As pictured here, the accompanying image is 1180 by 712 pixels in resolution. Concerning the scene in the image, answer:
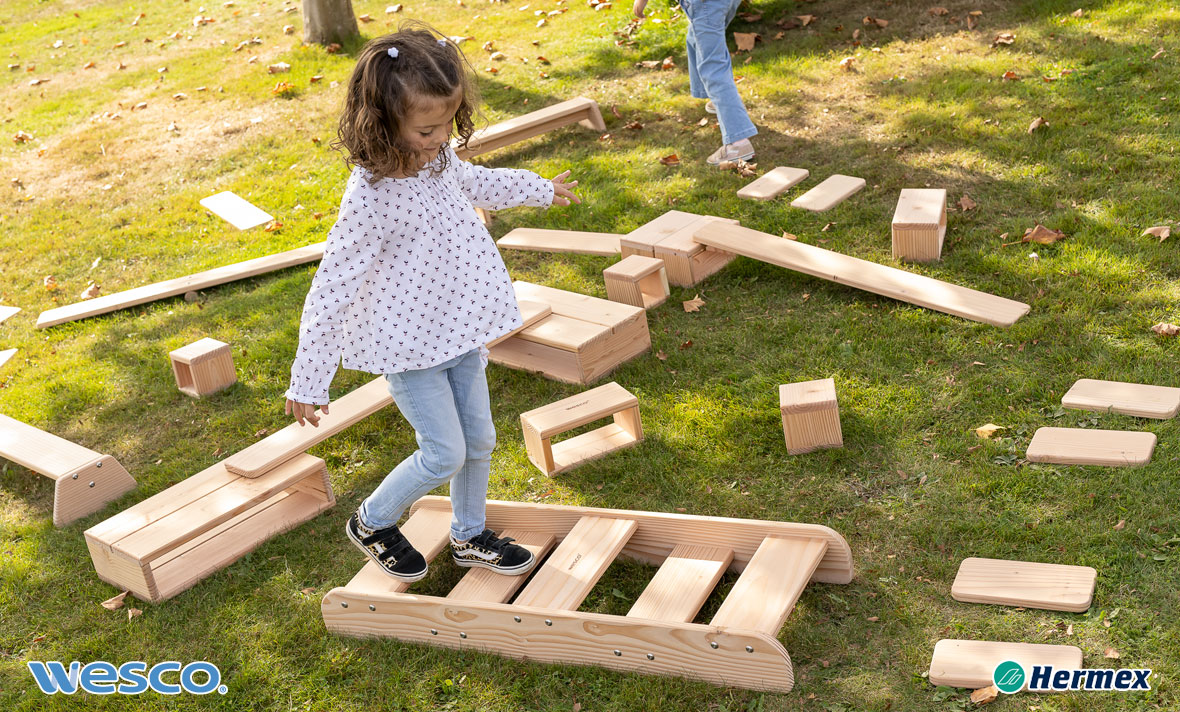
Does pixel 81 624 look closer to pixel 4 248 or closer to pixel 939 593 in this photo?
pixel 939 593

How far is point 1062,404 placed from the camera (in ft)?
14.4

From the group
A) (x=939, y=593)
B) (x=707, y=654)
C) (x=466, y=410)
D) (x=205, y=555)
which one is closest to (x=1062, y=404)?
(x=939, y=593)

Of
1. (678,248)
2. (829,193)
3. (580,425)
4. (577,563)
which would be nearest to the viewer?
(577,563)

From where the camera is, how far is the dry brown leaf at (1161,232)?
5.43 metres

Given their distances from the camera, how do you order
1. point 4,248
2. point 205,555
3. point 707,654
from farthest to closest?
1. point 4,248
2. point 205,555
3. point 707,654

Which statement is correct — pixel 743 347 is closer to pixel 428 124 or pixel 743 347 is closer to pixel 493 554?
pixel 493 554

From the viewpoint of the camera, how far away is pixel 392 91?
9.70ft

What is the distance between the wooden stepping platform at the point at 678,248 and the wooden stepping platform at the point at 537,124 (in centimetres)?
215

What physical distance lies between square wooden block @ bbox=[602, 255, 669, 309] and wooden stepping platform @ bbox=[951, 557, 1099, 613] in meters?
2.62

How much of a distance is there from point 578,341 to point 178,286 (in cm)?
326

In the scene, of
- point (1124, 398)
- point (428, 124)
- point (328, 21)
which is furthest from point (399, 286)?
point (328, 21)

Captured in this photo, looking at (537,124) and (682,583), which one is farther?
(537,124)

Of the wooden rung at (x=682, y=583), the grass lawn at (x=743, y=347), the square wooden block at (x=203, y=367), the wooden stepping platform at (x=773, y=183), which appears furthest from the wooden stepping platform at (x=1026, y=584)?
the square wooden block at (x=203, y=367)

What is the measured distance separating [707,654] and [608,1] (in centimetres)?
941
